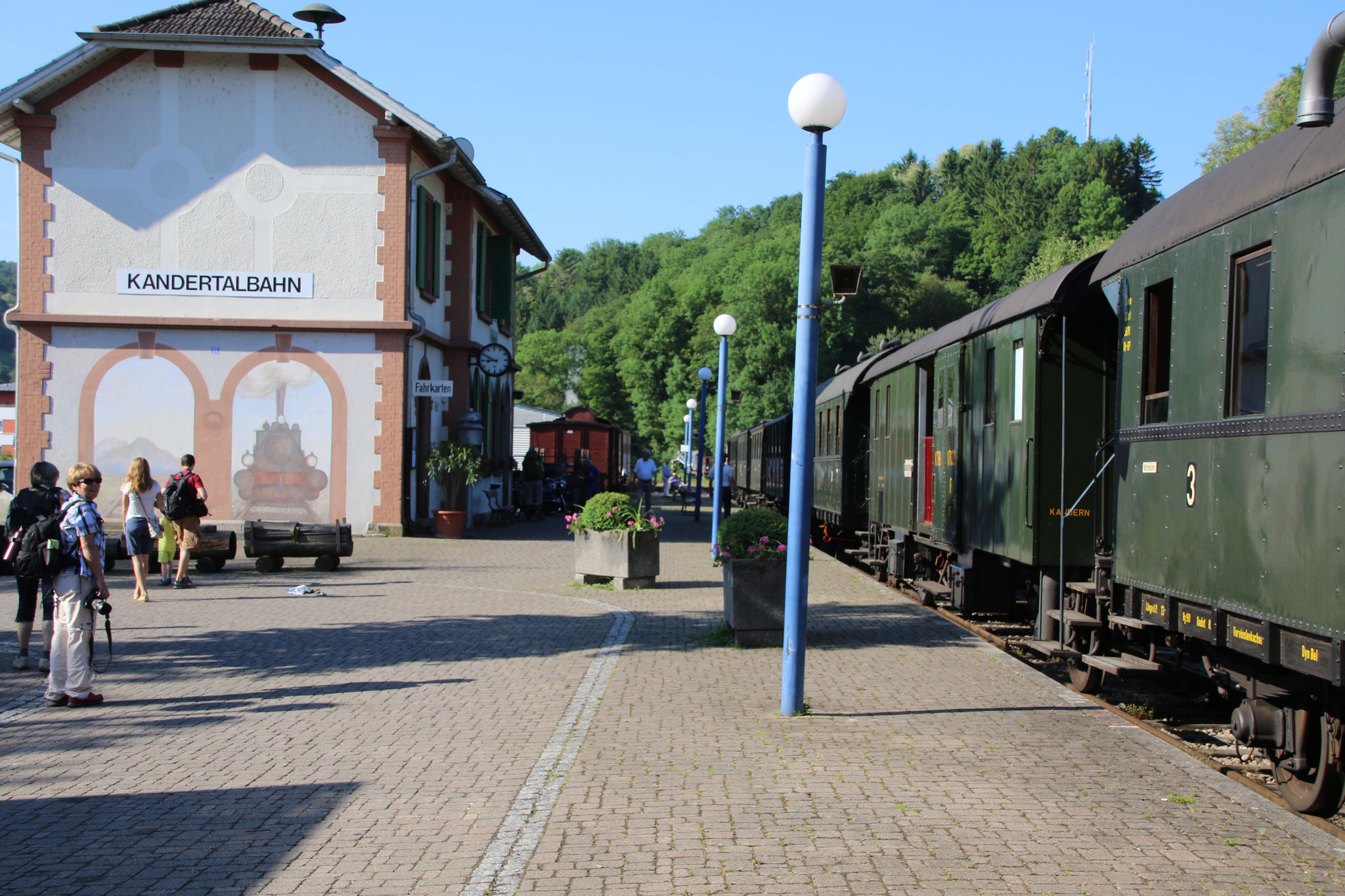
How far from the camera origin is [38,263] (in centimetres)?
2275

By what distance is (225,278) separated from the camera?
75.1 feet

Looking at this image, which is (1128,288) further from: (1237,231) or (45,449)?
(45,449)

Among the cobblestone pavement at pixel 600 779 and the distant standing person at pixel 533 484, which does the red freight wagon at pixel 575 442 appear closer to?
the distant standing person at pixel 533 484

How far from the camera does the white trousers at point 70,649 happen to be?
7980 millimetres

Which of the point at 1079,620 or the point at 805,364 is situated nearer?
the point at 805,364

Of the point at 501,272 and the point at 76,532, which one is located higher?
the point at 501,272

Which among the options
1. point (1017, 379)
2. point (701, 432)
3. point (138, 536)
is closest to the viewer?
point (1017, 379)

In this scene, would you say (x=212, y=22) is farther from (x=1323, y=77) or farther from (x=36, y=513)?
(x=1323, y=77)

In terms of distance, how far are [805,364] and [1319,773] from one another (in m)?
3.77

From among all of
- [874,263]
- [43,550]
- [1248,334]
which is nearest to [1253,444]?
[1248,334]

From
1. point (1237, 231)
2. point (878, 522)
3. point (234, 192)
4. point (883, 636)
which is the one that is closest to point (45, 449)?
point (234, 192)

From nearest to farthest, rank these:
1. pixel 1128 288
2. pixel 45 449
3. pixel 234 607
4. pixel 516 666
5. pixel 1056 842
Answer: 1. pixel 1056 842
2. pixel 1128 288
3. pixel 516 666
4. pixel 234 607
5. pixel 45 449

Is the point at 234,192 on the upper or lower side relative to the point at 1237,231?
upper

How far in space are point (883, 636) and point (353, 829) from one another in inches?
267
